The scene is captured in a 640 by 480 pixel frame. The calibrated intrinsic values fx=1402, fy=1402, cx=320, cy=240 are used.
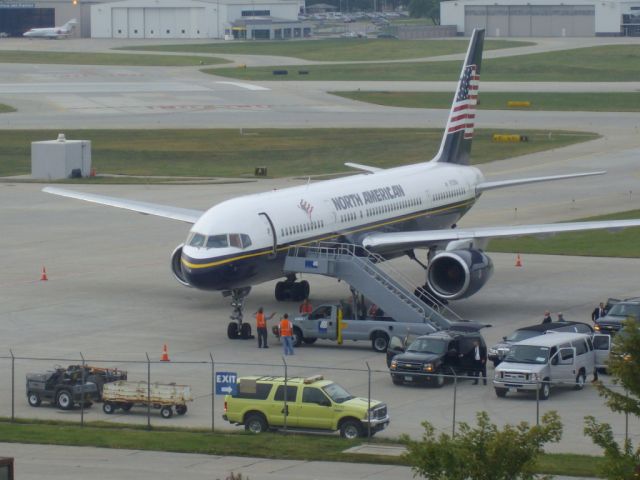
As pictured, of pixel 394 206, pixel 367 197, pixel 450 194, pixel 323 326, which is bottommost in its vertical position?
pixel 323 326

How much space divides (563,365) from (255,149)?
232 ft

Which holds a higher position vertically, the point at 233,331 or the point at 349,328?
the point at 349,328

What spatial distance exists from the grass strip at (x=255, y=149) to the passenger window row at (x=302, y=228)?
42.2 m

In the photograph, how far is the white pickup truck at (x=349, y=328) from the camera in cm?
4675

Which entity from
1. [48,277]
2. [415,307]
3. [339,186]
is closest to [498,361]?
[415,307]

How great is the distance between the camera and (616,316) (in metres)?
47.0

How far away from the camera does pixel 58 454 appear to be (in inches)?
1320

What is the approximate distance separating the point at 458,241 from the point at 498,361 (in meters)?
11.5

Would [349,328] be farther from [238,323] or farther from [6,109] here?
[6,109]

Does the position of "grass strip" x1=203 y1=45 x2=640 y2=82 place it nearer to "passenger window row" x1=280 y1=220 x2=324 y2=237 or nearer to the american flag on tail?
the american flag on tail

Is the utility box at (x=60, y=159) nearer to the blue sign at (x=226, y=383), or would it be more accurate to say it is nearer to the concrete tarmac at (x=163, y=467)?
the blue sign at (x=226, y=383)

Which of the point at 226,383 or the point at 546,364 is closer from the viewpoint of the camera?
the point at 226,383

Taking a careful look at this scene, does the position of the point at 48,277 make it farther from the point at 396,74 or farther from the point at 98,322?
the point at 396,74

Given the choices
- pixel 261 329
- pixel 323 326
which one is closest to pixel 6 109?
pixel 261 329
